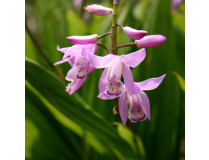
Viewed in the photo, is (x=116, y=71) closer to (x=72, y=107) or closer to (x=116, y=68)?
(x=116, y=68)

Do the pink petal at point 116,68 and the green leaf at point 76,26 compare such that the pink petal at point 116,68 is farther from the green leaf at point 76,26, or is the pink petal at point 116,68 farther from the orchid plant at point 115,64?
the green leaf at point 76,26

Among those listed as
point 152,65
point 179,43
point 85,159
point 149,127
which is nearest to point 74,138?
point 85,159

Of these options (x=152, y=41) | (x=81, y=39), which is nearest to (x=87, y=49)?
(x=81, y=39)

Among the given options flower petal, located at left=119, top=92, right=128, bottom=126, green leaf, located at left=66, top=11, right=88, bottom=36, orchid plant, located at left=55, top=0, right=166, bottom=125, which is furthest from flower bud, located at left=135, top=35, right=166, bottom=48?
green leaf, located at left=66, top=11, right=88, bottom=36

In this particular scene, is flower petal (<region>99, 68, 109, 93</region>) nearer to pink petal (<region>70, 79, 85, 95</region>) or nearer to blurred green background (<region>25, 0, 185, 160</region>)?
pink petal (<region>70, 79, 85, 95</region>)

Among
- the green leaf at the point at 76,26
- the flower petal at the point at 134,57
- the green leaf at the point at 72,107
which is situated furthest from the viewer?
the green leaf at the point at 76,26

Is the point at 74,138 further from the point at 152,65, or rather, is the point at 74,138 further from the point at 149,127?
the point at 152,65

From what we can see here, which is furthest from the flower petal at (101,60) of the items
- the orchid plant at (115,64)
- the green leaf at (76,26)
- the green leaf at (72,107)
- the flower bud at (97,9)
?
the green leaf at (76,26)
